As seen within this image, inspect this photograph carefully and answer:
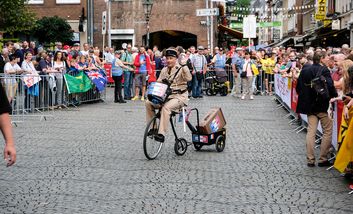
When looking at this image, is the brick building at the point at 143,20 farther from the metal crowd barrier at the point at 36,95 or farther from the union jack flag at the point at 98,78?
the metal crowd barrier at the point at 36,95

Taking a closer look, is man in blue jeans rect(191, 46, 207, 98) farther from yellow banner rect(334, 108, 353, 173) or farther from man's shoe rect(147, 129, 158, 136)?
yellow banner rect(334, 108, 353, 173)

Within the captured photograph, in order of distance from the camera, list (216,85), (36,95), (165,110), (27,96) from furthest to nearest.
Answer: (216,85)
(36,95)
(27,96)
(165,110)

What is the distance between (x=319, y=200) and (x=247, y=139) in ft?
19.4

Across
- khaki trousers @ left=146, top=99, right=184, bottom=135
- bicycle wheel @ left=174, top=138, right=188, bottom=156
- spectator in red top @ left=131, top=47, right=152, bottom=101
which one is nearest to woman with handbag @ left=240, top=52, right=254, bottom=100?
spectator in red top @ left=131, top=47, right=152, bottom=101

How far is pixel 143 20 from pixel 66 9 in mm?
5157

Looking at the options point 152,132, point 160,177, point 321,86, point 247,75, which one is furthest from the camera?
point 247,75

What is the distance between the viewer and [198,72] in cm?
2627

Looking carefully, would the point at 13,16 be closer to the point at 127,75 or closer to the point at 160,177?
the point at 127,75

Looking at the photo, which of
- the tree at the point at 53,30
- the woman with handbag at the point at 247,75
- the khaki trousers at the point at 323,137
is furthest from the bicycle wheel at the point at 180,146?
the tree at the point at 53,30

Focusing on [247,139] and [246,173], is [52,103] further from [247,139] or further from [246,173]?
[246,173]

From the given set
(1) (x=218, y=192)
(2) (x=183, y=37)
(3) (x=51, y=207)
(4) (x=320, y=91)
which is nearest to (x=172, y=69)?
(4) (x=320, y=91)

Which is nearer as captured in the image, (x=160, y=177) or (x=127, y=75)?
(x=160, y=177)

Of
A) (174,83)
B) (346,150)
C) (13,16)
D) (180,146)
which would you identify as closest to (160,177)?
(180,146)

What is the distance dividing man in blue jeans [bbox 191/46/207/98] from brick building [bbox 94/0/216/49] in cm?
1891
